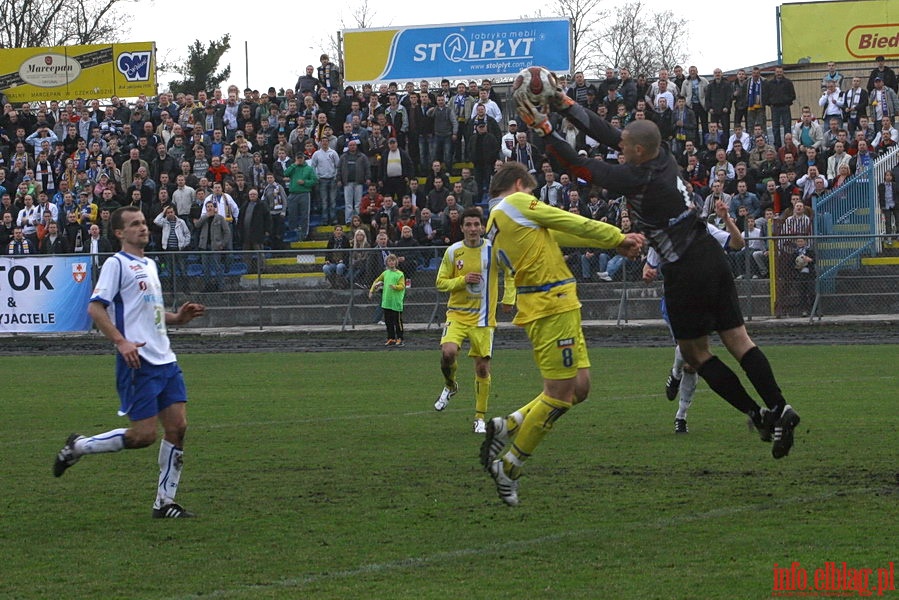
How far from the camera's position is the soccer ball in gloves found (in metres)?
8.20

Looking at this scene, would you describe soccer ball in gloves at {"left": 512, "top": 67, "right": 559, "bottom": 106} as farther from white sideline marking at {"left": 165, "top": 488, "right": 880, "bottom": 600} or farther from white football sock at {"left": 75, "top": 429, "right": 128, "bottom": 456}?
white football sock at {"left": 75, "top": 429, "right": 128, "bottom": 456}

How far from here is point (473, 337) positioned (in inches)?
499

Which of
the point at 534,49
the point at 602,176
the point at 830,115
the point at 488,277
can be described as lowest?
the point at 488,277

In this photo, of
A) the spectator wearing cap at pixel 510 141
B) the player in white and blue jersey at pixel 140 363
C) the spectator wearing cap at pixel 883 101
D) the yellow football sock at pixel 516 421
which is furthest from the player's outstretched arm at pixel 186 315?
the spectator wearing cap at pixel 883 101

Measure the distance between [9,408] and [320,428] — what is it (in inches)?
182

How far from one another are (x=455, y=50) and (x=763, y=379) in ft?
92.3

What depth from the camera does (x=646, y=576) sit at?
20.0 ft

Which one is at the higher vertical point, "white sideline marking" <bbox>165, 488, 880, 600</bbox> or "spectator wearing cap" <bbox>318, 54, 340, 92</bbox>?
"spectator wearing cap" <bbox>318, 54, 340, 92</bbox>

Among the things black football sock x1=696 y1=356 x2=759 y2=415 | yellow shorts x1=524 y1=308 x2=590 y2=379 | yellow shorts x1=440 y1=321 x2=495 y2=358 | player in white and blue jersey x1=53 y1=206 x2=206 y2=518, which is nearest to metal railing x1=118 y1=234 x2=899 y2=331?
yellow shorts x1=440 y1=321 x2=495 y2=358

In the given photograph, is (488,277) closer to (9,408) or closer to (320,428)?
(320,428)

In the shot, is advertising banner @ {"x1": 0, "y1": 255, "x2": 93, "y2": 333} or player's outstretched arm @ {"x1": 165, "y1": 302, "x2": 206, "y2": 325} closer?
player's outstretched arm @ {"x1": 165, "y1": 302, "x2": 206, "y2": 325}

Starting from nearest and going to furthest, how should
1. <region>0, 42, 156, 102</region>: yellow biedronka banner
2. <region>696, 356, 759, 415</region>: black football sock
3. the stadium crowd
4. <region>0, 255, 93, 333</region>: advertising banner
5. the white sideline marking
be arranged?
the white sideline marking → <region>696, 356, 759, 415</region>: black football sock → <region>0, 255, 93, 333</region>: advertising banner → the stadium crowd → <region>0, 42, 156, 102</region>: yellow biedronka banner

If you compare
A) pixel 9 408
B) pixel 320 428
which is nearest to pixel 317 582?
pixel 320 428

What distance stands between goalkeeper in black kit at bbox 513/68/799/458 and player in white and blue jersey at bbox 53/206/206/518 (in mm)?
2608
